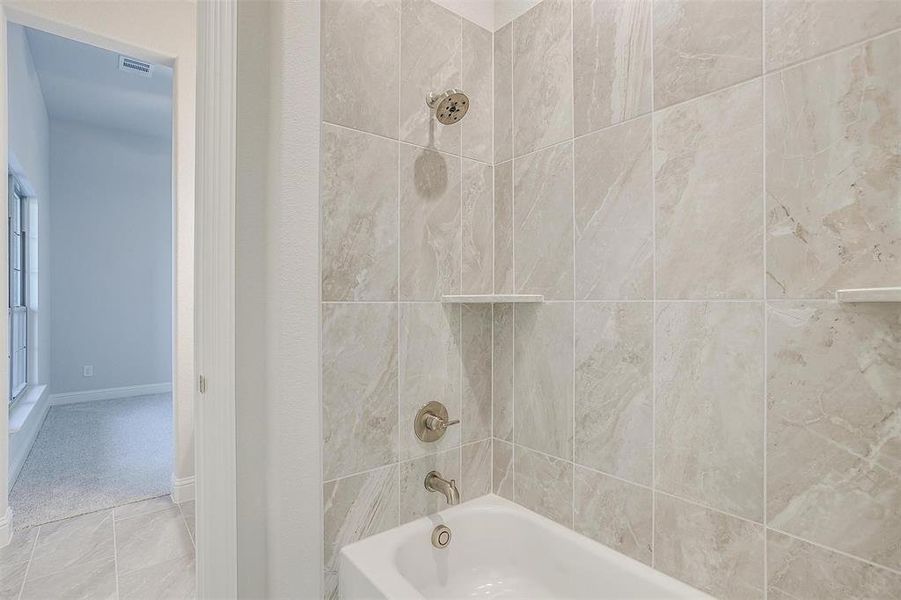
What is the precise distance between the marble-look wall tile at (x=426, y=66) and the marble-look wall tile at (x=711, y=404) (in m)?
0.88

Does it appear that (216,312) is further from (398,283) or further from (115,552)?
(115,552)

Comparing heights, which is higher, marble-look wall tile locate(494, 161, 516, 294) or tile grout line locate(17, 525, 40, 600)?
marble-look wall tile locate(494, 161, 516, 294)

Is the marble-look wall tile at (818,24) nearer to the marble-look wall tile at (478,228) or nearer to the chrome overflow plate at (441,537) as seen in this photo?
the marble-look wall tile at (478,228)

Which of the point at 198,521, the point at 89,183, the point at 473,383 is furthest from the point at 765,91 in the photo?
the point at 89,183

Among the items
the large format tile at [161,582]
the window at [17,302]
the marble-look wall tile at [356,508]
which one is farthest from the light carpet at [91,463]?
the marble-look wall tile at [356,508]

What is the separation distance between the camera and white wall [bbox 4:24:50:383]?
9.87 feet

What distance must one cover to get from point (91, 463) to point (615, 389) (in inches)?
140

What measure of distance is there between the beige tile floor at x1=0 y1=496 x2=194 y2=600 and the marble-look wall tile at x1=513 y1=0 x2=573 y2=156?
2198mm

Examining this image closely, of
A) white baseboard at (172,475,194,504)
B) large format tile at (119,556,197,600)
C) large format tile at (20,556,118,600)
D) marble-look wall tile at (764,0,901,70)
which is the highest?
marble-look wall tile at (764,0,901,70)

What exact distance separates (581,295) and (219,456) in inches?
43.3

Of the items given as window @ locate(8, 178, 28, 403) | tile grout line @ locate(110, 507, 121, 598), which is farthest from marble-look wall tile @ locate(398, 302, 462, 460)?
window @ locate(8, 178, 28, 403)

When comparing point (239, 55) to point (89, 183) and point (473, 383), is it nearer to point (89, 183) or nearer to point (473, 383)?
point (473, 383)

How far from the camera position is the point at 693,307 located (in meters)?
1.15

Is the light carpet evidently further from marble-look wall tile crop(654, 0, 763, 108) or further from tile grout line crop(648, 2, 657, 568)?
marble-look wall tile crop(654, 0, 763, 108)
